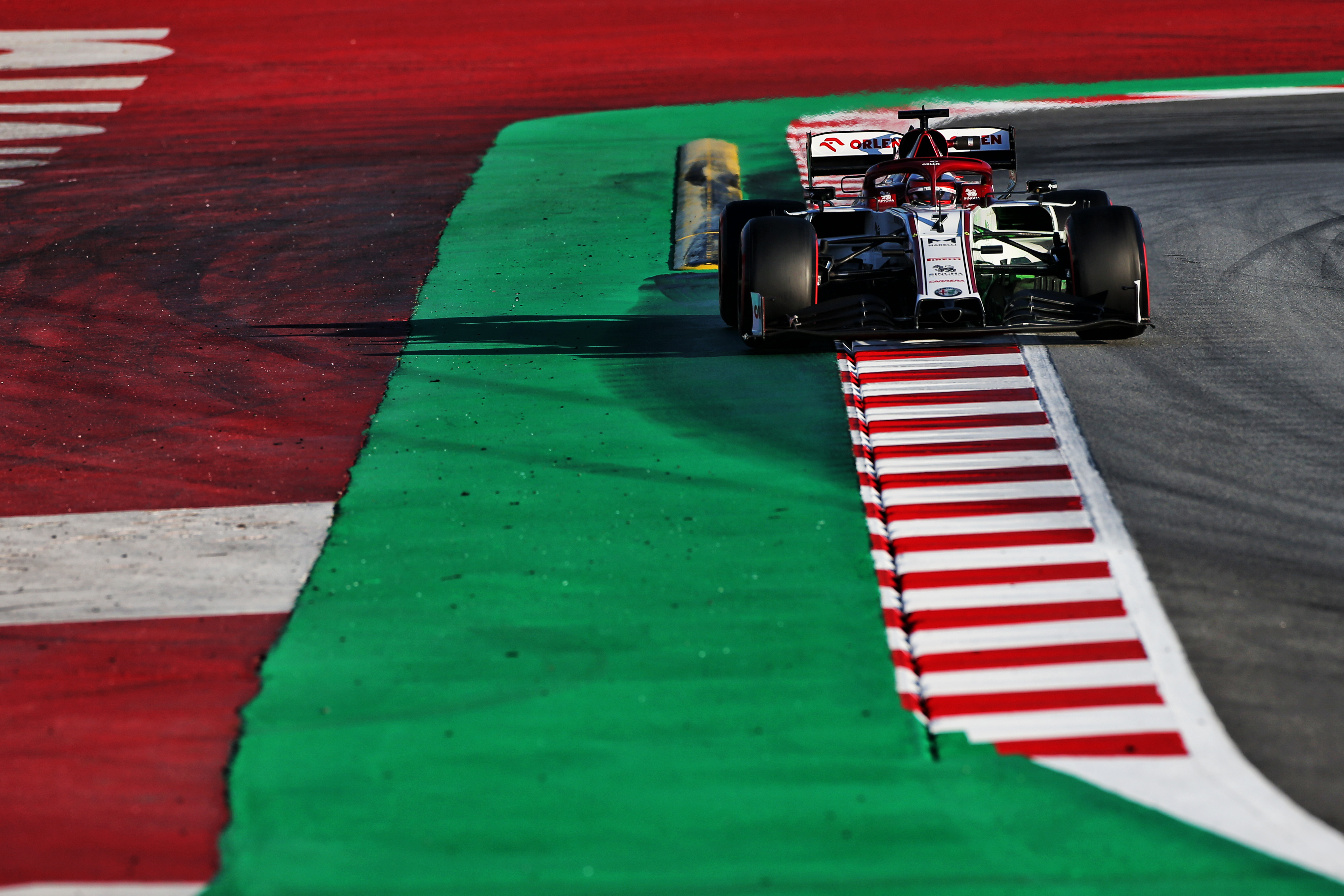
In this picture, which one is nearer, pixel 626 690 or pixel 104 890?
pixel 104 890

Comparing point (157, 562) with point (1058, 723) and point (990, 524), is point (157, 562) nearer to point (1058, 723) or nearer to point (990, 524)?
point (990, 524)

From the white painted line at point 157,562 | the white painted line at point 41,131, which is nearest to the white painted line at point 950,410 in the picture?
the white painted line at point 157,562

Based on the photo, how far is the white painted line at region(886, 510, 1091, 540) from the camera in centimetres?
948

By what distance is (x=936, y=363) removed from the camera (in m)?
12.9

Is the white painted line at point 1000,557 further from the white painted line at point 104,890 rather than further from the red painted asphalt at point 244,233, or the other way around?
the white painted line at point 104,890

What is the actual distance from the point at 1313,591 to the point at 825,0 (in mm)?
27427

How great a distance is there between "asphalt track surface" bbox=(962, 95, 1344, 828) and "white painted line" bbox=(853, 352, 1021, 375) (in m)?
0.49

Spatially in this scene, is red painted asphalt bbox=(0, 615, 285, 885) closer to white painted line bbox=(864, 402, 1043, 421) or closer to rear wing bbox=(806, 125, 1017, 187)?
white painted line bbox=(864, 402, 1043, 421)

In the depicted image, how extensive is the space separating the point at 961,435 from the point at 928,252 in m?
2.10

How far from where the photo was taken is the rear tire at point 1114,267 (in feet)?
40.7

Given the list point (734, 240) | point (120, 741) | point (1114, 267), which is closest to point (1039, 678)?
point (120, 741)

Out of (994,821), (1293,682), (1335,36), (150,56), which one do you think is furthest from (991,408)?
(150,56)

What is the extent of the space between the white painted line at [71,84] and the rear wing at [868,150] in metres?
19.8

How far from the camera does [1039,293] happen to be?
40.6 ft
